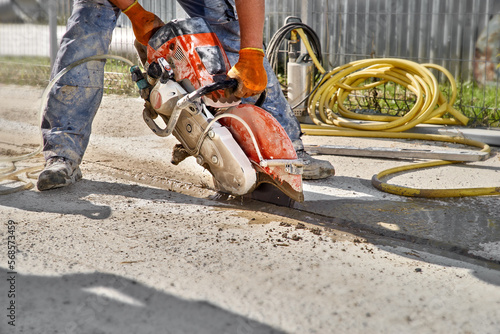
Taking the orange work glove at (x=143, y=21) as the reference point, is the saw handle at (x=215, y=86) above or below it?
below

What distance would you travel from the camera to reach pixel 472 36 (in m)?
5.21

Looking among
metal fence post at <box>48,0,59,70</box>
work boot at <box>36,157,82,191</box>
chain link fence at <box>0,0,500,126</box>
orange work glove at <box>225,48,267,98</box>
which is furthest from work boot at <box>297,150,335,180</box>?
metal fence post at <box>48,0,59,70</box>

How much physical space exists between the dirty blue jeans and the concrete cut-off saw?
23.4 inches

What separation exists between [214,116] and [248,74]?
25 centimetres

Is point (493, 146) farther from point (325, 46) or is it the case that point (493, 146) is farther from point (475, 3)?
point (325, 46)

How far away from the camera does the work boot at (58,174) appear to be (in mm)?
2926

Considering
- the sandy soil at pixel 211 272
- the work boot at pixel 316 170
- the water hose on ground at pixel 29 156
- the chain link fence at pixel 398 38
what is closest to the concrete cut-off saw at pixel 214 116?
the sandy soil at pixel 211 272

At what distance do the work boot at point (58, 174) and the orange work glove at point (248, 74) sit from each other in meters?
1.02

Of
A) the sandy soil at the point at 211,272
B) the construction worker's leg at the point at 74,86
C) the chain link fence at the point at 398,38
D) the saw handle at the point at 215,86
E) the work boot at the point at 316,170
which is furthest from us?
the chain link fence at the point at 398,38

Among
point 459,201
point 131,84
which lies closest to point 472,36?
point 459,201

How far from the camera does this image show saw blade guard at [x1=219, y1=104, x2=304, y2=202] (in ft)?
8.17

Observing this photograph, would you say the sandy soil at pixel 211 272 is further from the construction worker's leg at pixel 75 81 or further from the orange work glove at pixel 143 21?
the orange work glove at pixel 143 21

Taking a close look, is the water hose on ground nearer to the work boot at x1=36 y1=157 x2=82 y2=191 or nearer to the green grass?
the work boot at x1=36 y1=157 x2=82 y2=191

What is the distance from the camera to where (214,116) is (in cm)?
261
